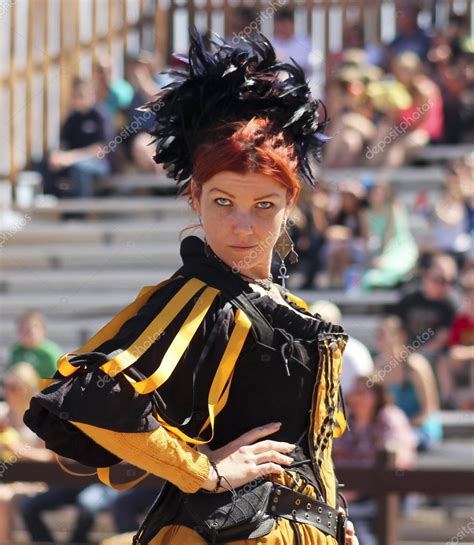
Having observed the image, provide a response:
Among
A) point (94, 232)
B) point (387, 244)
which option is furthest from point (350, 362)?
point (94, 232)

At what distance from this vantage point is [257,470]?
2.83 metres

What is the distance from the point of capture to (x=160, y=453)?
2.75m

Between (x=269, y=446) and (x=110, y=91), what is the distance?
28.2 ft

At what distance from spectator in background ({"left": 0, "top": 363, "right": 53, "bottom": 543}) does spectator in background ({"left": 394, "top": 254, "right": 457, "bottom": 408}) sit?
7.28ft

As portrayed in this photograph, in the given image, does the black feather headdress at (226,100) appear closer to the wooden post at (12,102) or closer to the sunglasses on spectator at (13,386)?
the sunglasses on spectator at (13,386)

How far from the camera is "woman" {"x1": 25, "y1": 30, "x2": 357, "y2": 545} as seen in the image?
2.75 metres

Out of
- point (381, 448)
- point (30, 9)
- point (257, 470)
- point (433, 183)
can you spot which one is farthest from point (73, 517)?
point (30, 9)

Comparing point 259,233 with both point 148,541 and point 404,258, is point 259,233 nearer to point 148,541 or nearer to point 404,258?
point 148,541

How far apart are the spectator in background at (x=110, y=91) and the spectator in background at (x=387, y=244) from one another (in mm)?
2658

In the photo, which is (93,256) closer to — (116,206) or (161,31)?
(116,206)

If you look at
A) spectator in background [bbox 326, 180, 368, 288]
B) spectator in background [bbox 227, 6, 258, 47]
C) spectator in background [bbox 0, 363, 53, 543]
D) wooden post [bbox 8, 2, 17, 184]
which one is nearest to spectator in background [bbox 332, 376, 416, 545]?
spectator in background [bbox 0, 363, 53, 543]

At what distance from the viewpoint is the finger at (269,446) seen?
2850 millimetres

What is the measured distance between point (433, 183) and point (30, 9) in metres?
4.02

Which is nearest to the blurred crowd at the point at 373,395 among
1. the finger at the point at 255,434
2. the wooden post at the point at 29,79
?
the finger at the point at 255,434
